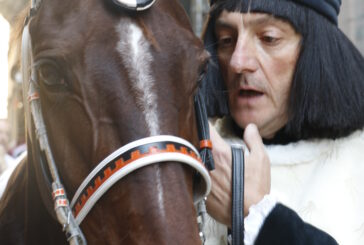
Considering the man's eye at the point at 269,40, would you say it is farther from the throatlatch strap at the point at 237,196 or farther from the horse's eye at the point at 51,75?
the horse's eye at the point at 51,75

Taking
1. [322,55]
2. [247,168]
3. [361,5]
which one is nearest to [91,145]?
[247,168]

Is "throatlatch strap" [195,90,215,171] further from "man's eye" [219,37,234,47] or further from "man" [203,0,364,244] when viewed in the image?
"man's eye" [219,37,234,47]

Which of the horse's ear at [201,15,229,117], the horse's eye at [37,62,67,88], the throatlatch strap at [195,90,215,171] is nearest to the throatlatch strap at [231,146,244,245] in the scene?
the throatlatch strap at [195,90,215,171]

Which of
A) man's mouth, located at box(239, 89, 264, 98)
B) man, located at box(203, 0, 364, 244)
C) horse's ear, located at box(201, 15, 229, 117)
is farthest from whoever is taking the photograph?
horse's ear, located at box(201, 15, 229, 117)

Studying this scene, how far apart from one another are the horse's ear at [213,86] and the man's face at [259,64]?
0.25 feet

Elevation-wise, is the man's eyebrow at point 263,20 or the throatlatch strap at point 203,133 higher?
the man's eyebrow at point 263,20

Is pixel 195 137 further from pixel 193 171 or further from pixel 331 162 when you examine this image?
pixel 331 162

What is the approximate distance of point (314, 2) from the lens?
2.34 meters

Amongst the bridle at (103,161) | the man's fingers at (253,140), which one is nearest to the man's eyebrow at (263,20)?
the man's fingers at (253,140)

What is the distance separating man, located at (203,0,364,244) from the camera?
2234 millimetres

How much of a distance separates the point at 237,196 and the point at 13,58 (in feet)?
3.46

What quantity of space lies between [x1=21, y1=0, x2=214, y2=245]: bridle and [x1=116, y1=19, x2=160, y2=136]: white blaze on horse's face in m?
0.06

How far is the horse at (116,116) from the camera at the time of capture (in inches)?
57.2

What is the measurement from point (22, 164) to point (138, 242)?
104cm
